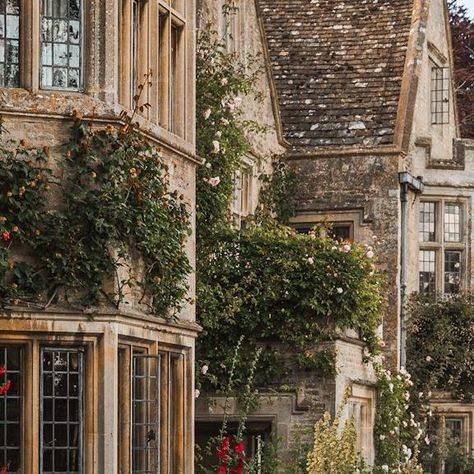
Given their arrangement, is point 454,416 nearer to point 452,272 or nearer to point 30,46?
point 452,272

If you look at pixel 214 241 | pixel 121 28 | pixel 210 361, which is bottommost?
pixel 210 361

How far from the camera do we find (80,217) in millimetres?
12469

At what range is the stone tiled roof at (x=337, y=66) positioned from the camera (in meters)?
23.0

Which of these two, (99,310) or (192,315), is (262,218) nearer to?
(192,315)

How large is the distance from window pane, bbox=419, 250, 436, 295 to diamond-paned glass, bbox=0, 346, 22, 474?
12.3 meters

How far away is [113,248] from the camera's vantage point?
12664mm

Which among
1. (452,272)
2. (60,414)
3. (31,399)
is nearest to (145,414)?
(60,414)

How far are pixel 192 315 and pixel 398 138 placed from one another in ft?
28.4

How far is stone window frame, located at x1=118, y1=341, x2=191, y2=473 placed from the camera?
12773 mm

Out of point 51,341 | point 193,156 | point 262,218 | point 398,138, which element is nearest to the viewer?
point 51,341

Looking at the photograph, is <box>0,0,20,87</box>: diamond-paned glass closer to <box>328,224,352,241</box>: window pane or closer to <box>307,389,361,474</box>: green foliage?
<box>307,389,361,474</box>: green foliage

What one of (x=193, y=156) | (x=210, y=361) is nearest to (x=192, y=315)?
(x=193, y=156)

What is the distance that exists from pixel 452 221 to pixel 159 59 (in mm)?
10985

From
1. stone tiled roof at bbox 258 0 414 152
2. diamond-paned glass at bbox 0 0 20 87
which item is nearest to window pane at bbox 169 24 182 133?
diamond-paned glass at bbox 0 0 20 87
